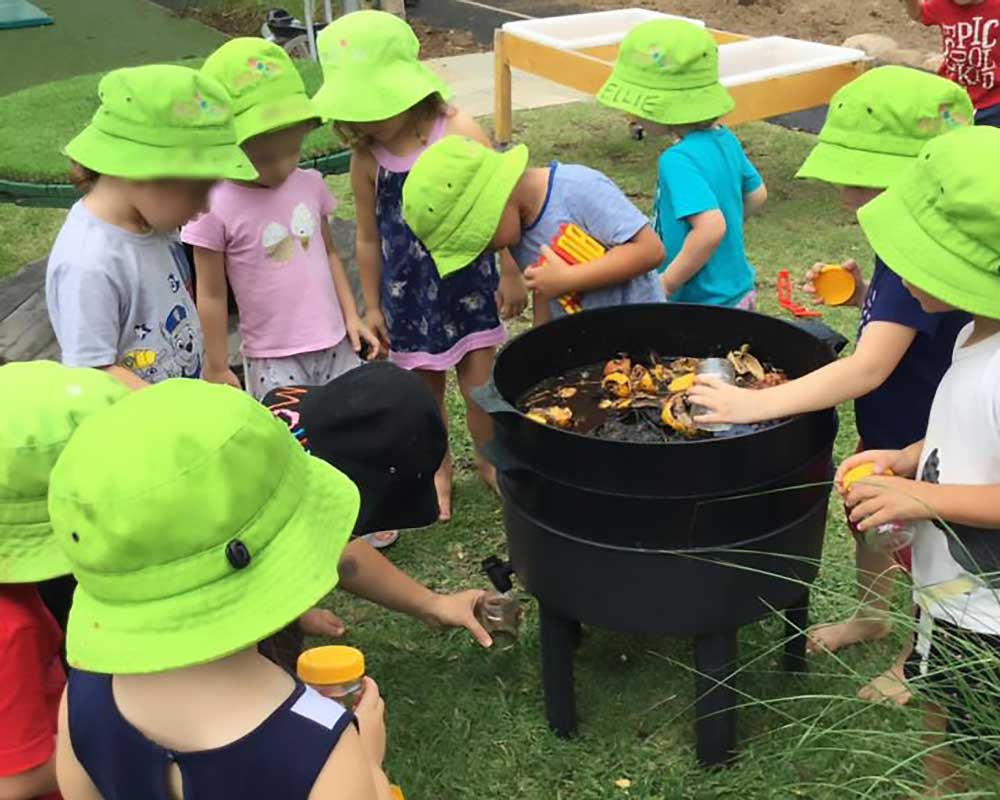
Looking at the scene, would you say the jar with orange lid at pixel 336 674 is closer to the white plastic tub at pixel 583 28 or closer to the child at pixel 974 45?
the child at pixel 974 45

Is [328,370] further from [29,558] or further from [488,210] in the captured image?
[29,558]

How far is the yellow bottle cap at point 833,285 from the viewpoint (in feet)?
9.53

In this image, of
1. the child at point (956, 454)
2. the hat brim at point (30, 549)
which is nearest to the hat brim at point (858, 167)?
the child at point (956, 454)

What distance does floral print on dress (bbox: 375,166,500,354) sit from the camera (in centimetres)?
345

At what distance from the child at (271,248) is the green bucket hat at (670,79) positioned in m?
1.02

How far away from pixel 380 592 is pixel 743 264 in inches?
67.0

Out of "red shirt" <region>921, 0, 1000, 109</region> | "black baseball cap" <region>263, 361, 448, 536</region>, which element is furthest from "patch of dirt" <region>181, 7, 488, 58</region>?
"black baseball cap" <region>263, 361, 448, 536</region>

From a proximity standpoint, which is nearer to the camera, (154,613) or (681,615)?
(154,613)

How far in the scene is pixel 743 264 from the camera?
3490mm

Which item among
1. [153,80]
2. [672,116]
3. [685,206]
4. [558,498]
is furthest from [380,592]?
[672,116]

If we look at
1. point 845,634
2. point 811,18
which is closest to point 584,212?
point 845,634

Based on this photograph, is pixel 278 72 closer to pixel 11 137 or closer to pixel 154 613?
pixel 154 613

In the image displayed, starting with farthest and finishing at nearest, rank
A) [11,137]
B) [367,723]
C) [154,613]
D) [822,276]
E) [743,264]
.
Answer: [11,137] → [743,264] → [822,276] → [367,723] → [154,613]

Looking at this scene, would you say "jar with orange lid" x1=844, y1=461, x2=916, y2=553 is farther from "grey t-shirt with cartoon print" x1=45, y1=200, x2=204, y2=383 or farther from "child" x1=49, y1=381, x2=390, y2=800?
"grey t-shirt with cartoon print" x1=45, y1=200, x2=204, y2=383
